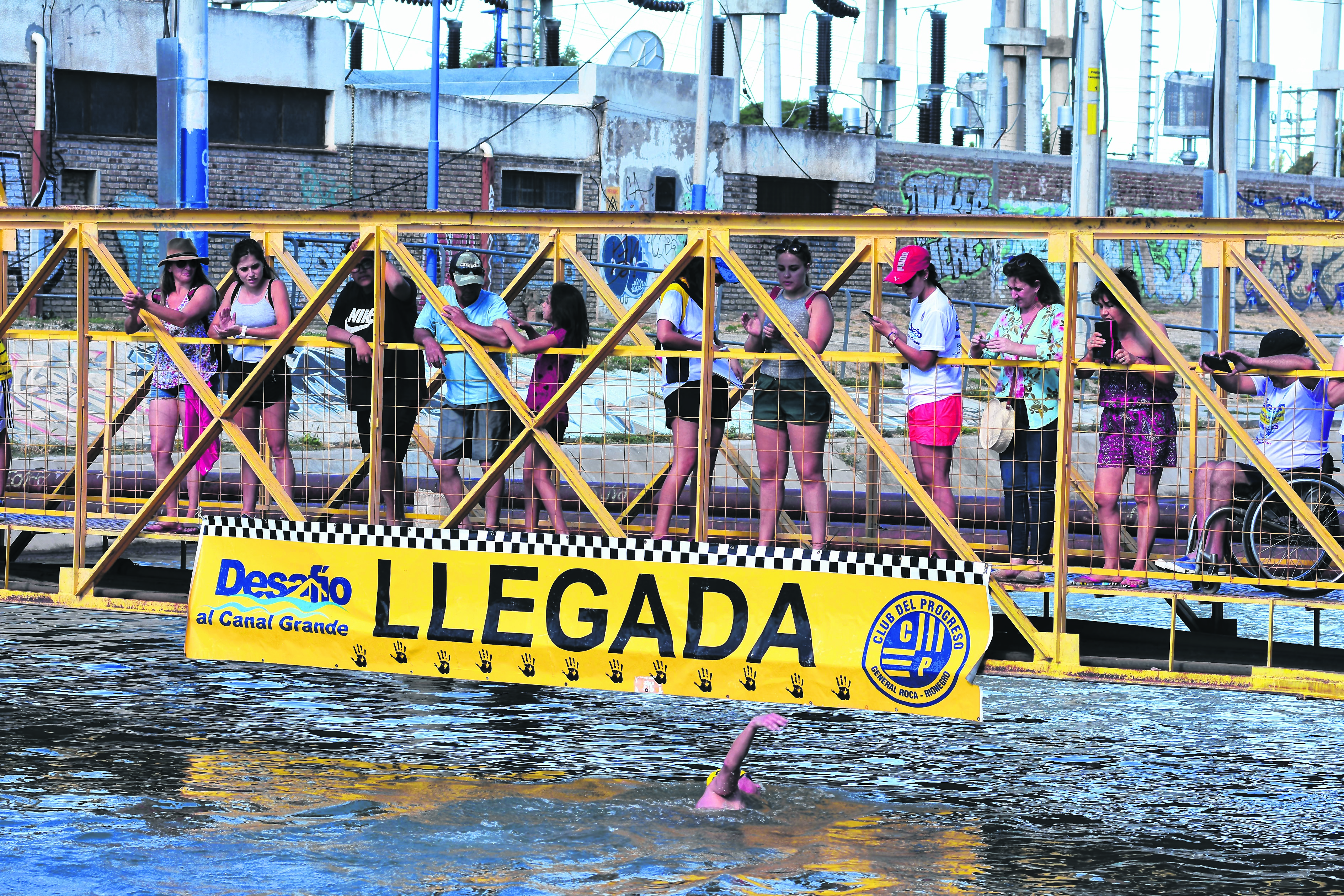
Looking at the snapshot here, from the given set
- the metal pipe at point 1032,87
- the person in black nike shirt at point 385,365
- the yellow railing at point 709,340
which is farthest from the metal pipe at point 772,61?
the person in black nike shirt at point 385,365

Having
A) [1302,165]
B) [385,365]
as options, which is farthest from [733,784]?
[1302,165]

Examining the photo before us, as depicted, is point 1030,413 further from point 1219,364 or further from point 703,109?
point 703,109

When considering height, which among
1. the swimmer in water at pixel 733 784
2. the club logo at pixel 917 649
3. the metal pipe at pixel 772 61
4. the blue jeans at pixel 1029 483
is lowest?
the swimmer in water at pixel 733 784

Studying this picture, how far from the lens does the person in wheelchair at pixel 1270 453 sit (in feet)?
29.5

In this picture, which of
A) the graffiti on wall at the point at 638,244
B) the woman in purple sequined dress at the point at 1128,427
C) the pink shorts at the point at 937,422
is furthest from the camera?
the graffiti on wall at the point at 638,244

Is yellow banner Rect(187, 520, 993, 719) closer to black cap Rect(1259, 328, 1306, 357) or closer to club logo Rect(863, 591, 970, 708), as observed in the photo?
club logo Rect(863, 591, 970, 708)

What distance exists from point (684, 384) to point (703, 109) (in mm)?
22005

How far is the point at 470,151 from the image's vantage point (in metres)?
35.2

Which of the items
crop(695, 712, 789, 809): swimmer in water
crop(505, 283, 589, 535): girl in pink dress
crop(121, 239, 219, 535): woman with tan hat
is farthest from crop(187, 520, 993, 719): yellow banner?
crop(121, 239, 219, 535): woman with tan hat

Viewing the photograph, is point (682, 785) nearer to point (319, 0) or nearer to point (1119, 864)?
point (1119, 864)

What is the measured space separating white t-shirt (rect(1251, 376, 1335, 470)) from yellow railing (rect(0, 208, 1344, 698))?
26 cm

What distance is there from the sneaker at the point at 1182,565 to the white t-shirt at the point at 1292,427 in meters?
0.77

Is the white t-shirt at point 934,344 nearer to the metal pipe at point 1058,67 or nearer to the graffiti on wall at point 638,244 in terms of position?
the graffiti on wall at point 638,244

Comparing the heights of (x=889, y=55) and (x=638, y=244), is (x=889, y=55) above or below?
above
